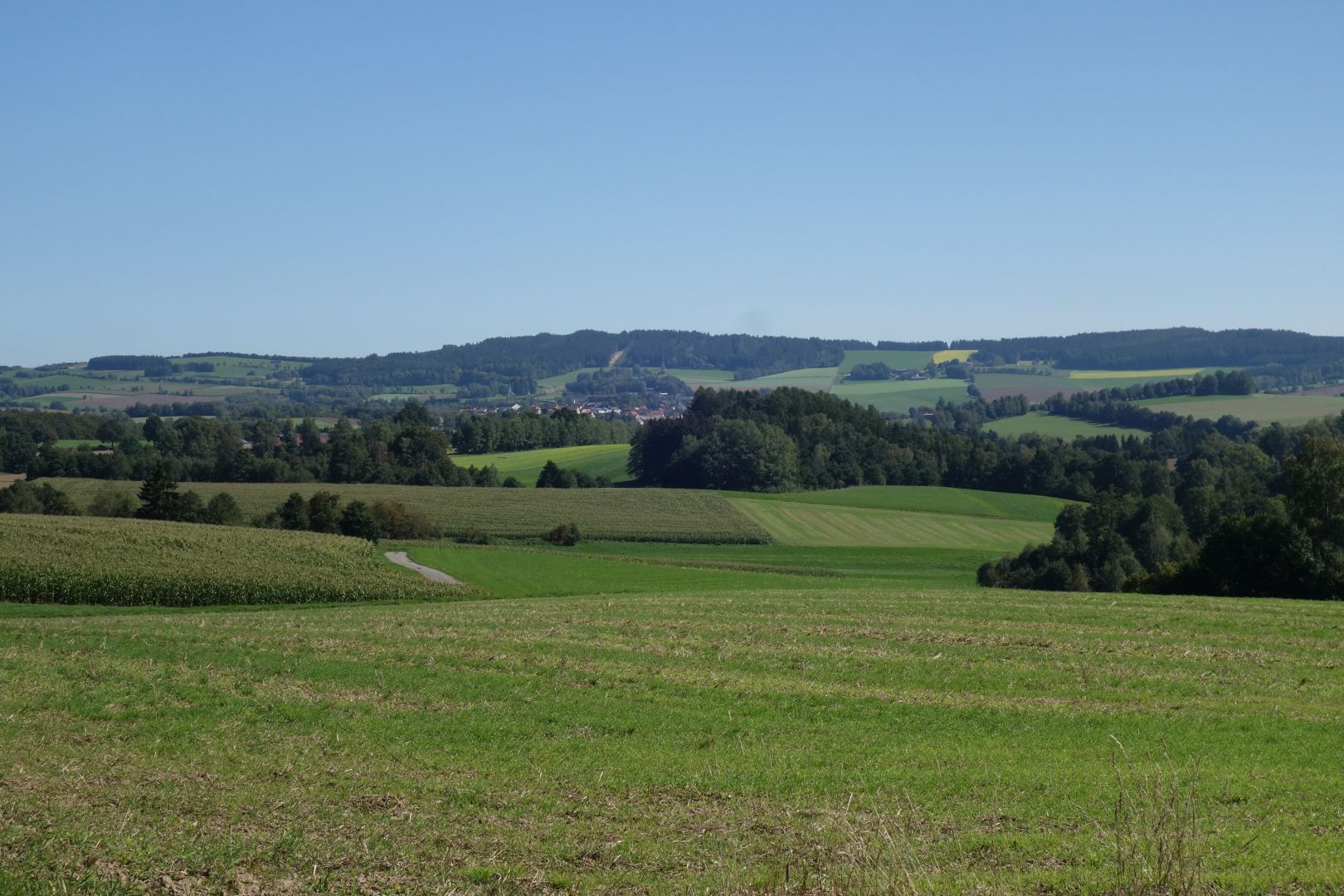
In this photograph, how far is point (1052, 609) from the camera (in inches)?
1238

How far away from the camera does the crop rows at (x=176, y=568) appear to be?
41.9 m

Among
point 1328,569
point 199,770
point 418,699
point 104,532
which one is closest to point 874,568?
point 1328,569

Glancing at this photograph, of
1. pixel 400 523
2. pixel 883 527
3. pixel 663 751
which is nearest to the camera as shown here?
pixel 663 751

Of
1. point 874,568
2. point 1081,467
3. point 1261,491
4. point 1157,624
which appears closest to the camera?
point 1157,624

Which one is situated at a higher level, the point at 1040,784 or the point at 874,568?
the point at 1040,784

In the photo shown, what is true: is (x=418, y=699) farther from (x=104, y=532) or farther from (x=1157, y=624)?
(x=104, y=532)

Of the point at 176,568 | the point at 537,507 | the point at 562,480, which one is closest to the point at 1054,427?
the point at 562,480

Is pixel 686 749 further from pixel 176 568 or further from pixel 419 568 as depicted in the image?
pixel 419 568

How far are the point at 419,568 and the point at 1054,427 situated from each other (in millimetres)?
119548

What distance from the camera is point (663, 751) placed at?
15.3m

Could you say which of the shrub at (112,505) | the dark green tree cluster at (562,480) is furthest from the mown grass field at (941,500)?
the shrub at (112,505)

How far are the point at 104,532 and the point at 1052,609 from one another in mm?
39374

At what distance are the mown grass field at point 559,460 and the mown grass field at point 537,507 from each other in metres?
18.6

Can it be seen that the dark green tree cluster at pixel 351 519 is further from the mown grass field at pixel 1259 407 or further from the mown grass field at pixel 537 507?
the mown grass field at pixel 1259 407
